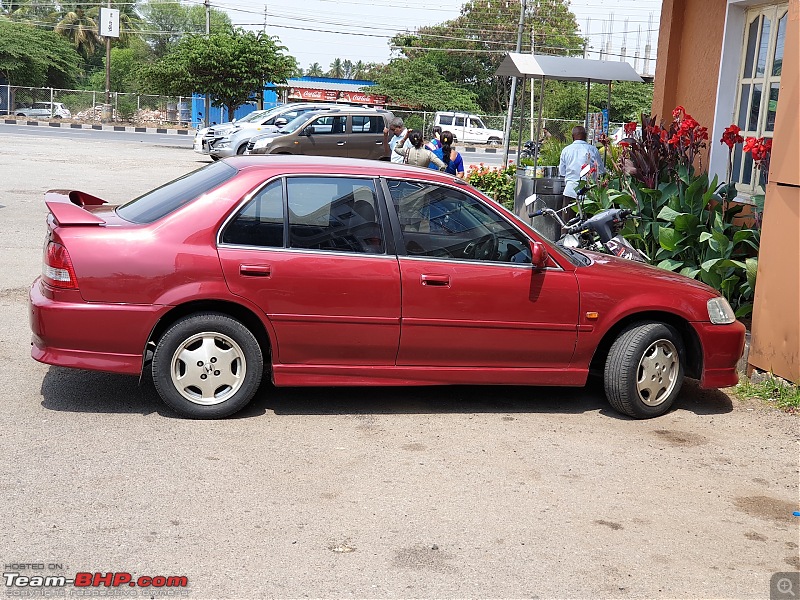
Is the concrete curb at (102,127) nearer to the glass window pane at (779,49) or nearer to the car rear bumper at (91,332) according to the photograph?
the glass window pane at (779,49)

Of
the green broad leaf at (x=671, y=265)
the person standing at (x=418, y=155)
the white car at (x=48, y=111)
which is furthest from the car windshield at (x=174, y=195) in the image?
the white car at (x=48, y=111)

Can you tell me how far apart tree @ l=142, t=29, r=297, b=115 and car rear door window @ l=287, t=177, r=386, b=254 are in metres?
31.7

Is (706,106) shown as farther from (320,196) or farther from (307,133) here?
(307,133)

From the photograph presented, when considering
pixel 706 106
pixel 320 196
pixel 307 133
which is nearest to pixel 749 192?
pixel 706 106

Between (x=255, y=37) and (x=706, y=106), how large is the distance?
29.7 m

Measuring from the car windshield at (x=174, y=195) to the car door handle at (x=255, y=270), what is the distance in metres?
0.57

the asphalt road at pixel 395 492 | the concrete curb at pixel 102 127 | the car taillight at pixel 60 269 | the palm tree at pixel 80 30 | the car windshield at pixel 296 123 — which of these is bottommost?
the asphalt road at pixel 395 492

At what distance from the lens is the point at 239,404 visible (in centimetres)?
577

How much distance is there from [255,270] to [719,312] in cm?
311

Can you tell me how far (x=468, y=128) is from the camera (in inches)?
1833

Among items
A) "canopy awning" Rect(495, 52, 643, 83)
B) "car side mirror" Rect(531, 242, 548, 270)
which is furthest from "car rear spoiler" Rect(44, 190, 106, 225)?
"canopy awning" Rect(495, 52, 643, 83)

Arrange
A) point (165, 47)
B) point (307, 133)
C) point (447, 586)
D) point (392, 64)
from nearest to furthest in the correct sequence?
1. point (447, 586)
2. point (307, 133)
3. point (392, 64)
4. point (165, 47)

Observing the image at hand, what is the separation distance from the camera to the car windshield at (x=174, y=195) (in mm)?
5871

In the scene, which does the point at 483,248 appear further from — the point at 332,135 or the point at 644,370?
the point at 332,135
